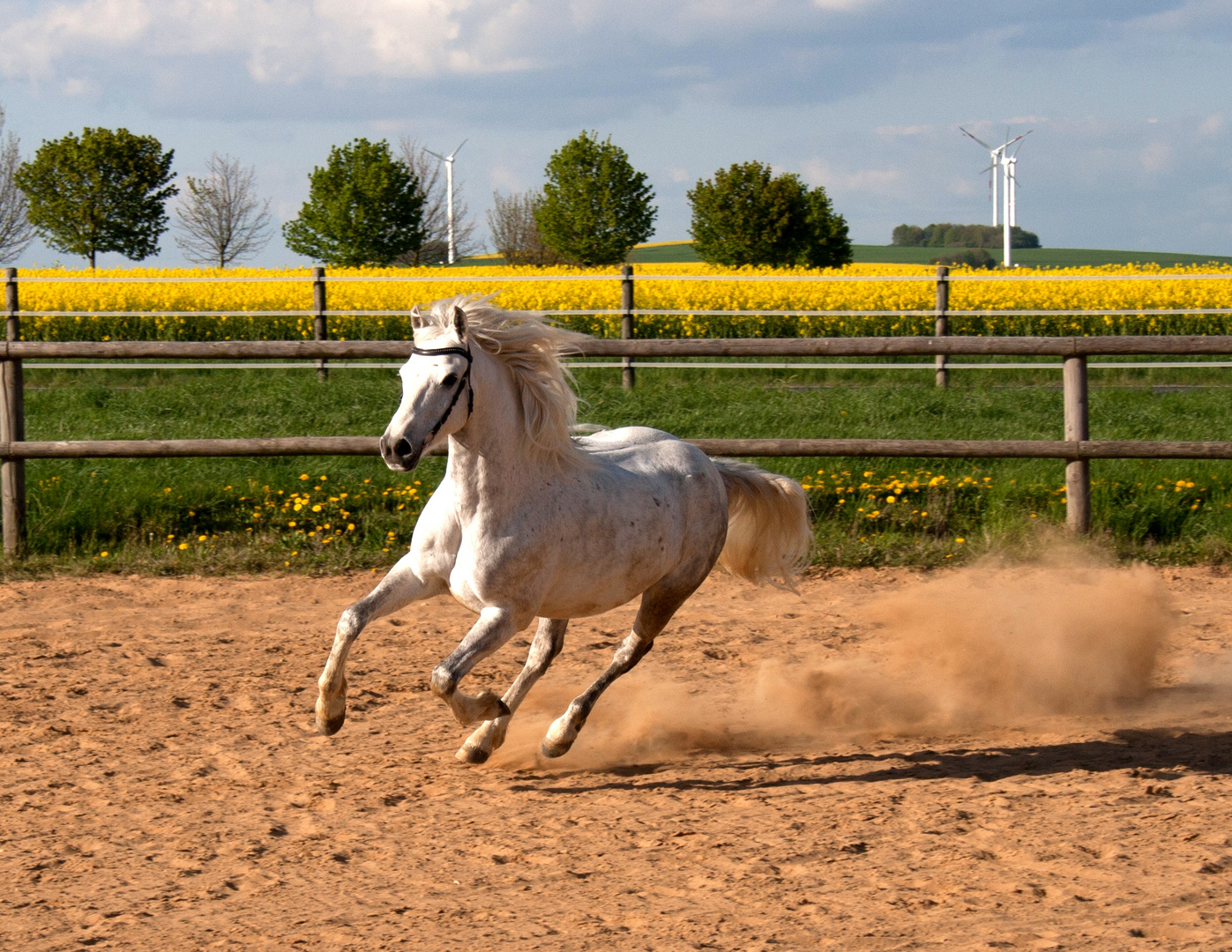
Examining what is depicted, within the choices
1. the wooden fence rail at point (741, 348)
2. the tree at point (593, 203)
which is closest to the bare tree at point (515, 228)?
the tree at point (593, 203)

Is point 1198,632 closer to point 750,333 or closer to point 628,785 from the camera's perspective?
point 628,785

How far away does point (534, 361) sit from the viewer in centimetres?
384

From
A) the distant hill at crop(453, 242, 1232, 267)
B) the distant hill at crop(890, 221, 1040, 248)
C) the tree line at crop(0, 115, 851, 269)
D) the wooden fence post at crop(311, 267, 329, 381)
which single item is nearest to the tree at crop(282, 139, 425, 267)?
the tree line at crop(0, 115, 851, 269)

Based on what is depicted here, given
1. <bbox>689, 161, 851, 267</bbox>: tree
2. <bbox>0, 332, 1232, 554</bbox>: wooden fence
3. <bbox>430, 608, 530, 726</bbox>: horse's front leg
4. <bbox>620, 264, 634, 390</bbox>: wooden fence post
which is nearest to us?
<bbox>430, 608, 530, 726</bbox>: horse's front leg

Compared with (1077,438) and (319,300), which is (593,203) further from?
(1077,438)

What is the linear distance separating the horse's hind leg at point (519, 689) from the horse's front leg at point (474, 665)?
152 mm

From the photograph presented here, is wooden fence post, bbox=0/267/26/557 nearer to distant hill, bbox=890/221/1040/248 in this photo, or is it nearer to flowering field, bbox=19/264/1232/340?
flowering field, bbox=19/264/1232/340

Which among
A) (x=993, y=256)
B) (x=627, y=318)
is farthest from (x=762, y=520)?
(x=993, y=256)

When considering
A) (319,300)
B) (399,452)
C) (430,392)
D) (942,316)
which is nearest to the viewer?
(399,452)

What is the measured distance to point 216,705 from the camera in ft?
15.6

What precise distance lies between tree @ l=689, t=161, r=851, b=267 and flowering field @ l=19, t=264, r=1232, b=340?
5661 mm

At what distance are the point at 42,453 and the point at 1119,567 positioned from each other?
20.8 ft

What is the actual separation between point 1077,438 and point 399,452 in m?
5.24

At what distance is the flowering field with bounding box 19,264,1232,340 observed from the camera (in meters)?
17.1
